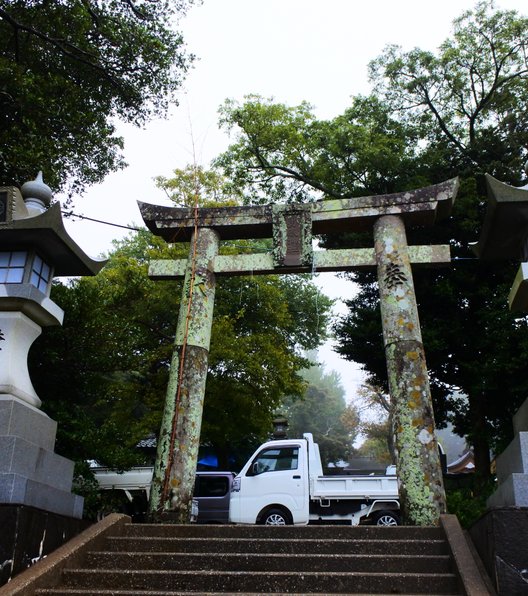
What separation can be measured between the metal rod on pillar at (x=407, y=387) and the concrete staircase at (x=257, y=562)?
0.86 meters

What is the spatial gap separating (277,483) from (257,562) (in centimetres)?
681

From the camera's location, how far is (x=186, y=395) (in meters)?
7.10

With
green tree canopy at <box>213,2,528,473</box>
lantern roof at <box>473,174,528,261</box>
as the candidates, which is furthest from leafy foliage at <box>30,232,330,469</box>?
lantern roof at <box>473,174,528,261</box>

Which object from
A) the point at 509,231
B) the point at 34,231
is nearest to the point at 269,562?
the point at 34,231

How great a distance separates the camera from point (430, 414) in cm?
661

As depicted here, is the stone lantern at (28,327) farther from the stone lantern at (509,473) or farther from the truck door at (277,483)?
the truck door at (277,483)

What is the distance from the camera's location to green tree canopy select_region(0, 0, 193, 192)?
29.0 feet

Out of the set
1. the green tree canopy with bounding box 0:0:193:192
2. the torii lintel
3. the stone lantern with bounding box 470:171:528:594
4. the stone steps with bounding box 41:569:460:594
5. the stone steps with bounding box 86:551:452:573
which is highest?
the green tree canopy with bounding box 0:0:193:192

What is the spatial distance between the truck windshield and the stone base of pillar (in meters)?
6.10

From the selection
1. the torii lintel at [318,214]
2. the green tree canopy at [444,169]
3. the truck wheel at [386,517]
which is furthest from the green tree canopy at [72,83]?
the truck wheel at [386,517]

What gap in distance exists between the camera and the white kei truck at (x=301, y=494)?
443 inches

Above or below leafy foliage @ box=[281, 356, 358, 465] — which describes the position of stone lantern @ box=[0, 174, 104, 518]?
below

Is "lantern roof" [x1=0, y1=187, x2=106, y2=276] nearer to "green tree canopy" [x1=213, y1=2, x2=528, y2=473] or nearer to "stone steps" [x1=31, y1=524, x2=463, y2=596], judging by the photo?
"stone steps" [x1=31, y1=524, x2=463, y2=596]

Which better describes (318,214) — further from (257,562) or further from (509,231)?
(257,562)
